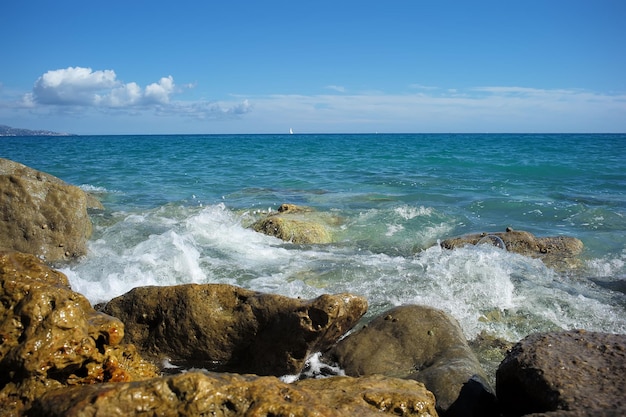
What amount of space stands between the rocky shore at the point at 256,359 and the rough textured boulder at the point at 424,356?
12 mm

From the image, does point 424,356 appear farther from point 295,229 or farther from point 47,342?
point 295,229

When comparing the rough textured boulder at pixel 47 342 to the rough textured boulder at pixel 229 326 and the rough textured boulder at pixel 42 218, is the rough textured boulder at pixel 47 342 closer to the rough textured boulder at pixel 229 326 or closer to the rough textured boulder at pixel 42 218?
the rough textured boulder at pixel 229 326

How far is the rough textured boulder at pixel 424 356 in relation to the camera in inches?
153

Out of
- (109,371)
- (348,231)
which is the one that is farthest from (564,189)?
(109,371)

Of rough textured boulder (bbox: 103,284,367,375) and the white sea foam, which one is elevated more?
rough textured boulder (bbox: 103,284,367,375)

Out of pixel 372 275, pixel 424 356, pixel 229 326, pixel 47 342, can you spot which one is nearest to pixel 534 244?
pixel 372 275

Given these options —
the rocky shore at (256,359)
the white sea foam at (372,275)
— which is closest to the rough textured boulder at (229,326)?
the rocky shore at (256,359)

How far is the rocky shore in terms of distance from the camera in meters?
2.74

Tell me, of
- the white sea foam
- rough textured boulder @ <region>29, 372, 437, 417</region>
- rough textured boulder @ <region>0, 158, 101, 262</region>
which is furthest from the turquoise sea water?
rough textured boulder @ <region>29, 372, 437, 417</region>

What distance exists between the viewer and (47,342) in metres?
3.14

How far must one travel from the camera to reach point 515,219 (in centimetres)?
1299

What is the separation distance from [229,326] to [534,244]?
673 cm

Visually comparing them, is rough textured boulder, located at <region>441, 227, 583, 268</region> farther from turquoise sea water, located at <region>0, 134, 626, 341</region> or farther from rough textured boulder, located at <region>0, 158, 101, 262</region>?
rough textured boulder, located at <region>0, 158, 101, 262</region>

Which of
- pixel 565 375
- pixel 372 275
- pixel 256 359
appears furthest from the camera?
pixel 372 275
